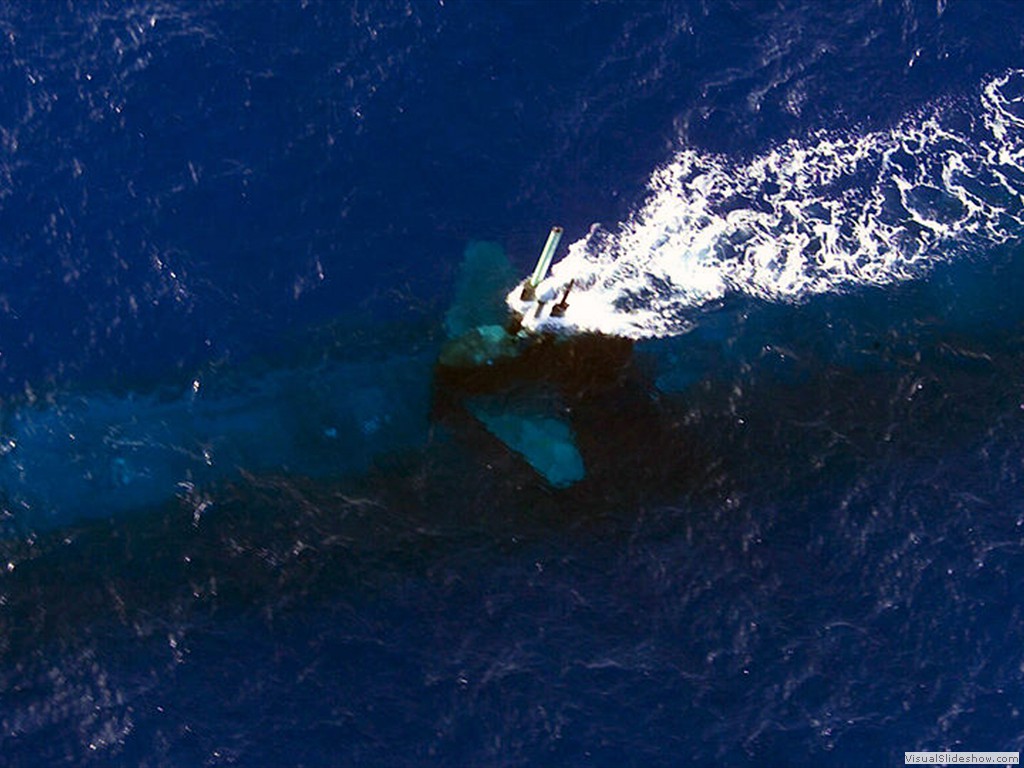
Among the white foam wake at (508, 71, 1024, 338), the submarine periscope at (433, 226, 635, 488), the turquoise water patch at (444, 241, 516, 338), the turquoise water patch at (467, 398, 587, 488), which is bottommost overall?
the turquoise water patch at (467, 398, 587, 488)

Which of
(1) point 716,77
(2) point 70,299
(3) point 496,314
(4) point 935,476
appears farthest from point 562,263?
(2) point 70,299

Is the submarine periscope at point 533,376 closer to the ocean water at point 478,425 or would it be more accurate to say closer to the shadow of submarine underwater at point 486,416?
the shadow of submarine underwater at point 486,416

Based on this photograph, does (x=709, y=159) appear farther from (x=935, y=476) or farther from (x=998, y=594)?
(x=998, y=594)

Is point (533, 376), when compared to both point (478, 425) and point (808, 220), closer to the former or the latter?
point (478, 425)

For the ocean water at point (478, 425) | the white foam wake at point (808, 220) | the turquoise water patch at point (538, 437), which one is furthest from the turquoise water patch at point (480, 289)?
the turquoise water patch at point (538, 437)

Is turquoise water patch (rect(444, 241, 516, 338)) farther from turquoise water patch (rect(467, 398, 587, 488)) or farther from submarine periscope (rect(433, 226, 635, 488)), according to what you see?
turquoise water patch (rect(467, 398, 587, 488))

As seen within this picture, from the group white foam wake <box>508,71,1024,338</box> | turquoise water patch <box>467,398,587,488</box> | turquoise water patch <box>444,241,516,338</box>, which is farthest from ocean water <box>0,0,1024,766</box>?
turquoise water patch <box>467,398,587,488</box>

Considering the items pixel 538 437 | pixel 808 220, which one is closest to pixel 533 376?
pixel 538 437
